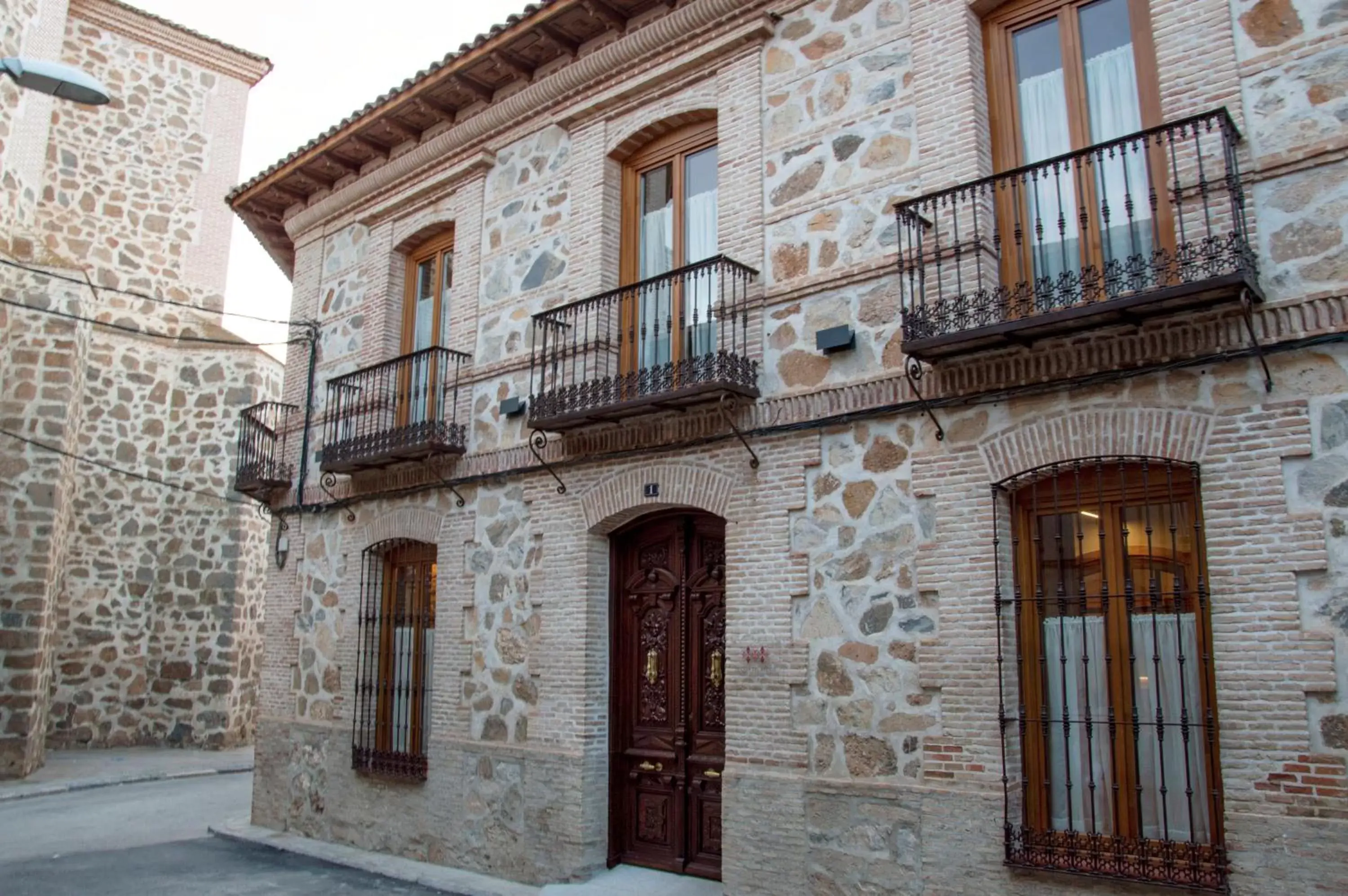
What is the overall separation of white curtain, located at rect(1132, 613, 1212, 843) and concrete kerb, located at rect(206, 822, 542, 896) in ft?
15.2

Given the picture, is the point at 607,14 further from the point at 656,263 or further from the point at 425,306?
the point at 425,306

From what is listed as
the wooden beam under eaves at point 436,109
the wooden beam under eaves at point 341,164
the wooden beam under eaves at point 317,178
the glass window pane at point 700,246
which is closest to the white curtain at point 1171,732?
the glass window pane at point 700,246

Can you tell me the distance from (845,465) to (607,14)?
459 cm

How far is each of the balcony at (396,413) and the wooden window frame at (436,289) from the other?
360 mm

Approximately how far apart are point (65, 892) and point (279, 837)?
7.85 ft

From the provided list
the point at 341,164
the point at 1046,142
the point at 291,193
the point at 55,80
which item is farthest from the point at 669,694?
the point at 291,193

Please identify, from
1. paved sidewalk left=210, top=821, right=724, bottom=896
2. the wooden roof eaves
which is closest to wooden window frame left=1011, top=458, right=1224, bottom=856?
paved sidewalk left=210, top=821, right=724, bottom=896

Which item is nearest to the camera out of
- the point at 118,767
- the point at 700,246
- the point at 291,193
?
the point at 700,246

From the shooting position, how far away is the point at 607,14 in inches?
355

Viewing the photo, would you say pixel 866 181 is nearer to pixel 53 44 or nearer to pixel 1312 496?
pixel 1312 496

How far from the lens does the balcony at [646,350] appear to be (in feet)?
24.7

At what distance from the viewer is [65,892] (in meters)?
8.61

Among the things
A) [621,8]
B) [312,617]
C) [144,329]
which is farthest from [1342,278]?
[144,329]

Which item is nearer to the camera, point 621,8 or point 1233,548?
point 1233,548
